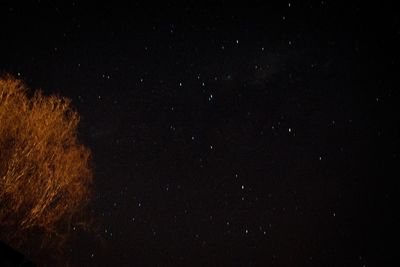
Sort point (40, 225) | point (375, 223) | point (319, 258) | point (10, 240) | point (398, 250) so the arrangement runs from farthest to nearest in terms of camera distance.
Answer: point (375, 223) → point (398, 250) → point (319, 258) → point (40, 225) → point (10, 240)

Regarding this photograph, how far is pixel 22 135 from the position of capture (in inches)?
440

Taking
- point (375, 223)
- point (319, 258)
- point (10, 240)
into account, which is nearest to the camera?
point (10, 240)

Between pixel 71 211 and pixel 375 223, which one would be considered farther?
pixel 375 223

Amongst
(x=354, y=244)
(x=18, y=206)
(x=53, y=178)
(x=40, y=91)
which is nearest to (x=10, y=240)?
(x=18, y=206)

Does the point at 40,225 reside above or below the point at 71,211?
below

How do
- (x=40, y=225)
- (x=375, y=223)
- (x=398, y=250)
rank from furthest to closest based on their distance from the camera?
(x=375, y=223) < (x=398, y=250) < (x=40, y=225)

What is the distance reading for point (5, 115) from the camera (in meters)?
11.0

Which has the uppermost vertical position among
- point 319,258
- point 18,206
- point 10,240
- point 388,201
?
point 388,201

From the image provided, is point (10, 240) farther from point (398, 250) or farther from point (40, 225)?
point (398, 250)

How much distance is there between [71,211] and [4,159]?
272 centimetres

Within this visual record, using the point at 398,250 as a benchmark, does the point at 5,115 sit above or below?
below

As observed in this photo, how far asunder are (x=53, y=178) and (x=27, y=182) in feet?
2.57

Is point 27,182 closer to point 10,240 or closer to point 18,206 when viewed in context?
point 18,206

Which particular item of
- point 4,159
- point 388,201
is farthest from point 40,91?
point 388,201
